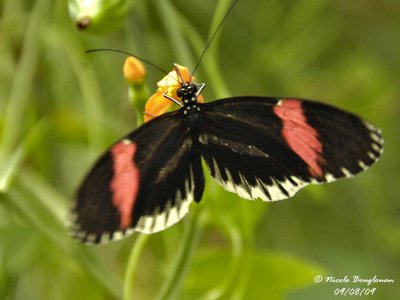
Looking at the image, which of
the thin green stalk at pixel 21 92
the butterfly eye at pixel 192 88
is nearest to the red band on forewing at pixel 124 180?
the butterfly eye at pixel 192 88

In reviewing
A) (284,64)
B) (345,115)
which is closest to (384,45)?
(284,64)

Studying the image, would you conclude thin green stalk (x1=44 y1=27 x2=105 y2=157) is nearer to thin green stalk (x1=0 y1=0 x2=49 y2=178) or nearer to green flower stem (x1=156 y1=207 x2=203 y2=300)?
thin green stalk (x1=0 y1=0 x2=49 y2=178)

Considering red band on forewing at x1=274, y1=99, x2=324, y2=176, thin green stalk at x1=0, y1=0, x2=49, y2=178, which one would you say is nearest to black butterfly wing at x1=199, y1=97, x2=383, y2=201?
red band on forewing at x1=274, y1=99, x2=324, y2=176

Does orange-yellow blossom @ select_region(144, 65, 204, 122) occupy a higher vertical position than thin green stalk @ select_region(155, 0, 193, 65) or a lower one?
lower

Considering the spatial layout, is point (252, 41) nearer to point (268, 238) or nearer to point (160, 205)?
point (268, 238)

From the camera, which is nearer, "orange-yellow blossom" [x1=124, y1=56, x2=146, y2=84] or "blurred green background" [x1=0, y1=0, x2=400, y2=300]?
"orange-yellow blossom" [x1=124, y1=56, x2=146, y2=84]

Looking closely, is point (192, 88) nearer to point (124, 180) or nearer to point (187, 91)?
point (187, 91)
